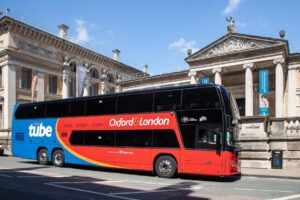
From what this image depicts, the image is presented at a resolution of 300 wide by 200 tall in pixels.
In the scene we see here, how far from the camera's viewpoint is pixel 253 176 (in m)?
16.9

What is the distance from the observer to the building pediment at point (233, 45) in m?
34.9

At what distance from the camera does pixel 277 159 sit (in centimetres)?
1944

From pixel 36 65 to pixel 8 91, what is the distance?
184 inches

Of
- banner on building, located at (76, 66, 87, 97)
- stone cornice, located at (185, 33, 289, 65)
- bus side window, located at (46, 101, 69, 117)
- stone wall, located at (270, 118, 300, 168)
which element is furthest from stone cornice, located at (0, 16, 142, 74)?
stone wall, located at (270, 118, 300, 168)

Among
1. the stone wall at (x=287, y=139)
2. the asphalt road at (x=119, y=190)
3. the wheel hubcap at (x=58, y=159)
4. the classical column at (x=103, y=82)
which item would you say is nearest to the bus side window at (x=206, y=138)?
the asphalt road at (x=119, y=190)

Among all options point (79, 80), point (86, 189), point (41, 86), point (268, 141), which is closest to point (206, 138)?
point (86, 189)

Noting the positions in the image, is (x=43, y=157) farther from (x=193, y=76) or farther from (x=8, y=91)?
(x=193, y=76)

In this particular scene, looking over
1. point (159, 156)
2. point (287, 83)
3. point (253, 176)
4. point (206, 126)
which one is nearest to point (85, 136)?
point (159, 156)

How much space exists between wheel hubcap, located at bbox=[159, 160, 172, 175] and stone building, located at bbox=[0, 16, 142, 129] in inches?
847

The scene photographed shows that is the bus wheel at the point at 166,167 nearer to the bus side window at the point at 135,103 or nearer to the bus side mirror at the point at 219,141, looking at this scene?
the bus side mirror at the point at 219,141

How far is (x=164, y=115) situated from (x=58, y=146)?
6963 millimetres

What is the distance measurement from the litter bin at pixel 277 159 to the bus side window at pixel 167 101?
7.38 m

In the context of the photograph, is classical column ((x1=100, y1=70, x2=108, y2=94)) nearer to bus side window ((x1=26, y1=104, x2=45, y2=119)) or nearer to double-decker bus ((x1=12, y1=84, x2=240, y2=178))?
bus side window ((x1=26, y1=104, x2=45, y2=119))

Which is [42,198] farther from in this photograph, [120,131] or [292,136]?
[292,136]
